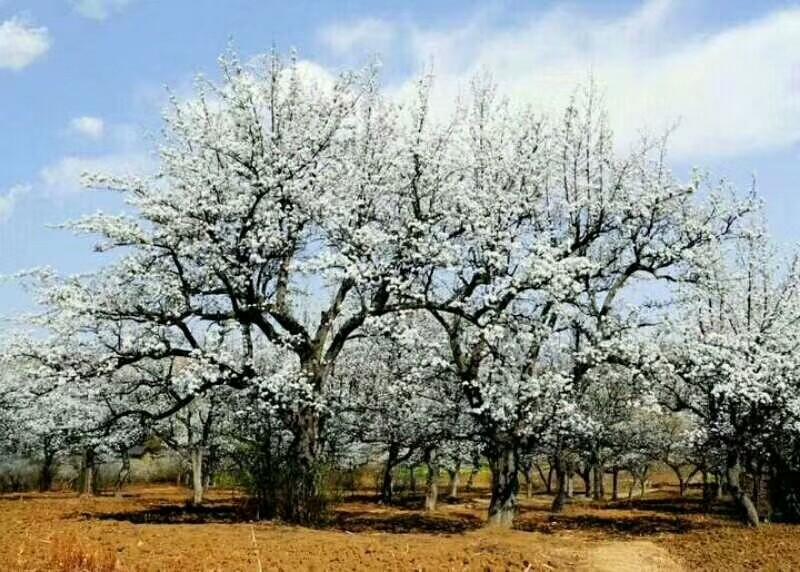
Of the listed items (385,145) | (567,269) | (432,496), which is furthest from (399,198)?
(432,496)

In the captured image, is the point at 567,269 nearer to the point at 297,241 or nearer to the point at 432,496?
the point at 297,241

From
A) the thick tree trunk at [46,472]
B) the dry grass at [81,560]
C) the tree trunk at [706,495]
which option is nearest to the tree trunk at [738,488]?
the tree trunk at [706,495]

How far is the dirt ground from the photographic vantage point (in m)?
11.6

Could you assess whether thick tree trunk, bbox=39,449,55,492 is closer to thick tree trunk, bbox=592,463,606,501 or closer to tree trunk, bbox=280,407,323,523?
thick tree trunk, bbox=592,463,606,501

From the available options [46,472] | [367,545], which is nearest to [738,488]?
[367,545]

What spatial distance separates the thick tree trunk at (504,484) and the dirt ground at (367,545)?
1126mm

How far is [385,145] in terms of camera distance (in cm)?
2044

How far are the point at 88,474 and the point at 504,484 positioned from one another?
29.6m

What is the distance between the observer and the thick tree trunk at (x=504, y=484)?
19922mm

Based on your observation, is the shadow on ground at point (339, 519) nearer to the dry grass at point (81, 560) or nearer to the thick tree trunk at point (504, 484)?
the thick tree trunk at point (504, 484)

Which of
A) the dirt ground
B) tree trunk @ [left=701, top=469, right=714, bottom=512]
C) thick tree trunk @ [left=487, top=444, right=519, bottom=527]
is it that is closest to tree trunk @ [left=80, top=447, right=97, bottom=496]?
the dirt ground

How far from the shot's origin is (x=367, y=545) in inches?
545

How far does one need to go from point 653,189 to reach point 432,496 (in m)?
17.3

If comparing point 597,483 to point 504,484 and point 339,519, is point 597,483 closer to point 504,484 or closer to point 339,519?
point 339,519
